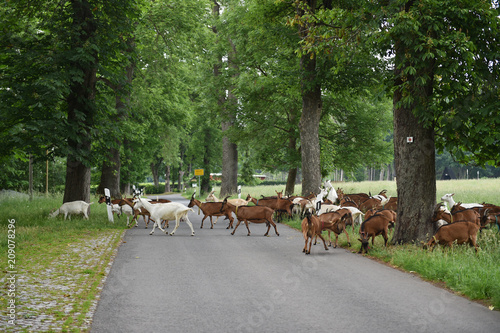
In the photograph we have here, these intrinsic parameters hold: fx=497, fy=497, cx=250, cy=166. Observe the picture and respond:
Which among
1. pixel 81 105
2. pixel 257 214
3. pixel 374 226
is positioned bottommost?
pixel 257 214

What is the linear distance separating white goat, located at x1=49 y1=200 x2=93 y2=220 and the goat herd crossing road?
792 centimetres

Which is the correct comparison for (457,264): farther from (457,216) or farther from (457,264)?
(457,216)

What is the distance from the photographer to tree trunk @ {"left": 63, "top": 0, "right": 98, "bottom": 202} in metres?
18.8

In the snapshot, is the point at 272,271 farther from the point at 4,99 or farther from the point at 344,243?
the point at 4,99

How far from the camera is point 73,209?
19.9 meters

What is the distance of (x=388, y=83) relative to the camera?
13297 mm

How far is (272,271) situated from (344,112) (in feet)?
85.6

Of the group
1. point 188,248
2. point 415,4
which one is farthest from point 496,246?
point 188,248

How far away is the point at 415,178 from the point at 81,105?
13487 millimetres

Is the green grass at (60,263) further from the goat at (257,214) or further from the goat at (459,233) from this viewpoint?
the goat at (459,233)

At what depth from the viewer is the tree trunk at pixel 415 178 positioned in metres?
13.0

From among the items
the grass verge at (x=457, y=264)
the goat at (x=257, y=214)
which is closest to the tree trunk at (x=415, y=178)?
the grass verge at (x=457, y=264)

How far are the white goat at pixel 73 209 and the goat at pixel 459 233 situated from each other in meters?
13.9

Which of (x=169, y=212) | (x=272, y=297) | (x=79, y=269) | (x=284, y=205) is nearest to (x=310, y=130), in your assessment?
(x=284, y=205)
